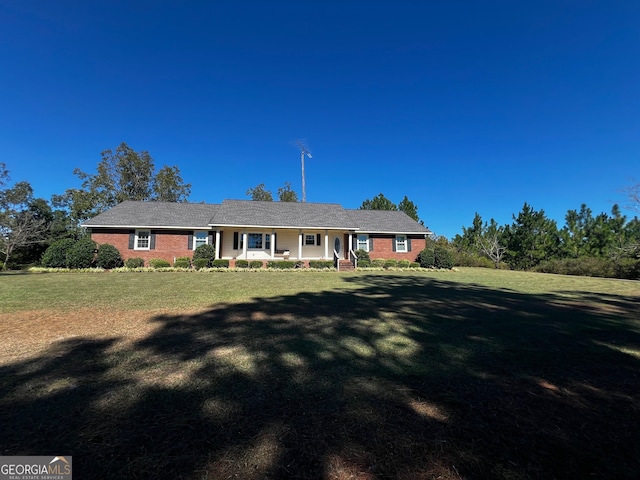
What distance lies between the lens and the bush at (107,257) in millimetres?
18312

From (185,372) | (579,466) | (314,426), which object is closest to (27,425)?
(185,372)

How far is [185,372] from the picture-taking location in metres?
3.47

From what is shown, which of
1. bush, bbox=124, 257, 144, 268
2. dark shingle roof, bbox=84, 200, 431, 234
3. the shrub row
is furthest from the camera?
dark shingle roof, bbox=84, 200, 431, 234

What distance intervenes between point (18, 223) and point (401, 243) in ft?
105

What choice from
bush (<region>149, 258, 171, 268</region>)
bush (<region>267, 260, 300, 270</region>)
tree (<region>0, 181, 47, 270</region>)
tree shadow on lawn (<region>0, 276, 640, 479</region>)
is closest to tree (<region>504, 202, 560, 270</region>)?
bush (<region>267, 260, 300, 270</region>)

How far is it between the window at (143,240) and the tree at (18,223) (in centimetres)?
1072

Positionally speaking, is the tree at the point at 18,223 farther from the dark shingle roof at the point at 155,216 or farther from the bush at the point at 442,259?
the bush at the point at 442,259

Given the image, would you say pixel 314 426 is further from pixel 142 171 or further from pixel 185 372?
pixel 142 171

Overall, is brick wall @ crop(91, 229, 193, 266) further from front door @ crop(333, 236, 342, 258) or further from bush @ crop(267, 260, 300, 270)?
front door @ crop(333, 236, 342, 258)

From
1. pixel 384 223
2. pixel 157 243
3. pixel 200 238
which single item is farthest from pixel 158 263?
pixel 384 223

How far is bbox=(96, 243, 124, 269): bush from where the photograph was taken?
60.1ft

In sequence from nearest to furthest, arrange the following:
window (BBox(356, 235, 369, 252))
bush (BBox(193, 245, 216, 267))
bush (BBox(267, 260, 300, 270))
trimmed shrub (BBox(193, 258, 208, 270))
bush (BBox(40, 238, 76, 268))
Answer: bush (BBox(40, 238, 76, 268)), trimmed shrub (BBox(193, 258, 208, 270)), bush (BBox(193, 245, 216, 267)), bush (BBox(267, 260, 300, 270)), window (BBox(356, 235, 369, 252))

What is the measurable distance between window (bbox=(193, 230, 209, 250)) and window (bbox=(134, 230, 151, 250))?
300cm

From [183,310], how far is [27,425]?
14.1 feet
